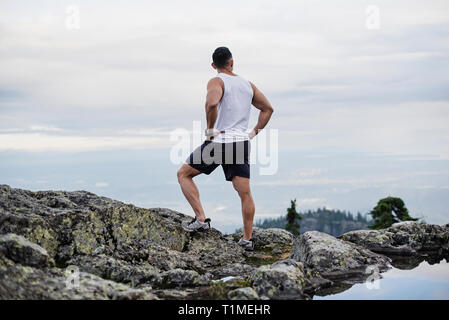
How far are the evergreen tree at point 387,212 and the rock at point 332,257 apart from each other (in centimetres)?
4106

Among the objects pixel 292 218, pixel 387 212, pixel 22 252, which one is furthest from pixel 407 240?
pixel 292 218

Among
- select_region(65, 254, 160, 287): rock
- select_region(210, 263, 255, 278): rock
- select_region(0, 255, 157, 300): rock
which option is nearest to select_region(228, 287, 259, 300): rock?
select_region(0, 255, 157, 300): rock

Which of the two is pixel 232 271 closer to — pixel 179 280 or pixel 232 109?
pixel 179 280

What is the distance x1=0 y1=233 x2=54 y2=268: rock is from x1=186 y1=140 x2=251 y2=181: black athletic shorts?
14.8 feet

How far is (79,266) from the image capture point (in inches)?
384

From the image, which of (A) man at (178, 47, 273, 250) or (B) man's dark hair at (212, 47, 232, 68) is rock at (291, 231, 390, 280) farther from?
(B) man's dark hair at (212, 47, 232, 68)

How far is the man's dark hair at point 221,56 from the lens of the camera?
38.8ft

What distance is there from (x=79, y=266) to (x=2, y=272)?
92.1 inches

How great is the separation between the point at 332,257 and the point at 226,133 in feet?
11.7

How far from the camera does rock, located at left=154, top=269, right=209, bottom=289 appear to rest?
9.28m

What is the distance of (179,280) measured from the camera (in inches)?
368

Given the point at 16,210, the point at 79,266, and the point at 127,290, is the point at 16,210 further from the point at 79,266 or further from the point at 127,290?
the point at 127,290
